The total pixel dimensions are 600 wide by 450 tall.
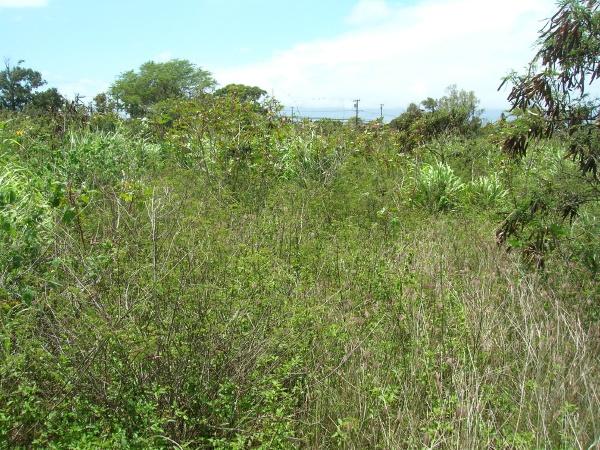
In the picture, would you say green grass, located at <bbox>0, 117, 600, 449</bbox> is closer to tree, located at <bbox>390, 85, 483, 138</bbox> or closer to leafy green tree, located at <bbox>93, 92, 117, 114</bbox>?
leafy green tree, located at <bbox>93, 92, 117, 114</bbox>

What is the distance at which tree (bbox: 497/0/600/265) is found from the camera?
3.66m

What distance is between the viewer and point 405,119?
16.5 metres

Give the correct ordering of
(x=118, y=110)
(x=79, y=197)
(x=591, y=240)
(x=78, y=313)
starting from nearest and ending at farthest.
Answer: (x=78, y=313), (x=591, y=240), (x=79, y=197), (x=118, y=110)

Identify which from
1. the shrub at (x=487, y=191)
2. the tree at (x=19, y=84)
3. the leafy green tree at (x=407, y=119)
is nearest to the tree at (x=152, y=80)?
the tree at (x=19, y=84)

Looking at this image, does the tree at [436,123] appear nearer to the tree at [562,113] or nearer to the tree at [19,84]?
the tree at [562,113]

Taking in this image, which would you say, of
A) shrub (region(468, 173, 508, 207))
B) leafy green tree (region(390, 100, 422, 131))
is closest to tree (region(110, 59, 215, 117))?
leafy green tree (region(390, 100, 422, 131))

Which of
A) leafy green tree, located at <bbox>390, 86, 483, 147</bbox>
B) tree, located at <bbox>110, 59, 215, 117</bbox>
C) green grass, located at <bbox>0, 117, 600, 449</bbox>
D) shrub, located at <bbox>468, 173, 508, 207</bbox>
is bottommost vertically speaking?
green grass, located at <bbox>0, 117, 600, 449</bbox>

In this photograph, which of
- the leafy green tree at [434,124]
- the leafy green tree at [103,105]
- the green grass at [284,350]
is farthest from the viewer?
the leafy green tree at [434,124]

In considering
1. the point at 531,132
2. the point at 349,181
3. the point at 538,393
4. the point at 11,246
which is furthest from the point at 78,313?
the point at 349,181

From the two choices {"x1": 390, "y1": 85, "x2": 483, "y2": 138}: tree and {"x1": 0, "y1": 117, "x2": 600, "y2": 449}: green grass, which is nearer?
{"x1": 0, "y1": 117, "x2": 600, "y2": 449}: green grass

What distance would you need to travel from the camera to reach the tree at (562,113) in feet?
12.0

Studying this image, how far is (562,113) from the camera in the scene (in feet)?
12.7

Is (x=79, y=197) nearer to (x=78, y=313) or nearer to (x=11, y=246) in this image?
(x=11, y=246)

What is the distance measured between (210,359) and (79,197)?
7.57 ft
